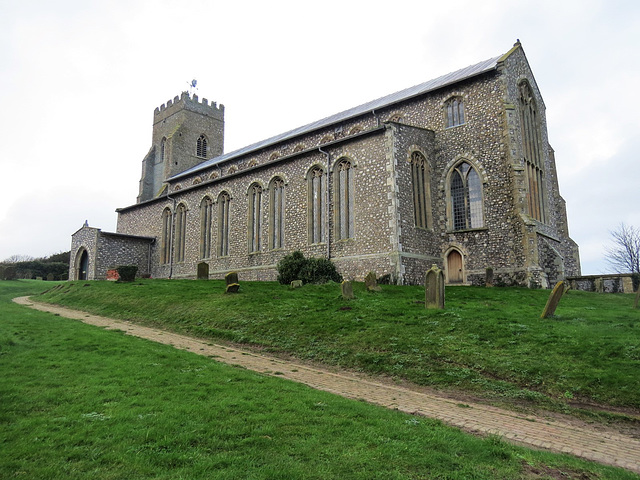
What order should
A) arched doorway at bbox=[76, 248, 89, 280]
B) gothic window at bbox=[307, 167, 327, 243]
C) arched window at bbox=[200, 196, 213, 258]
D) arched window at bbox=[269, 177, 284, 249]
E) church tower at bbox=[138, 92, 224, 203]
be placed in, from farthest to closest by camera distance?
church tower at bbox=[138, 92, 224, 203] < arched doorway at bbox=[76, 248, 89, 280] < arched window at bbox=[200, 196, 213, 258] < arched window at bbox=[269, 177, 284, 249] < gothic window at bbox=[307, 167, 327, 243]

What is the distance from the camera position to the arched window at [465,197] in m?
22.3

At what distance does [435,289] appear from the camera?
1277 cm

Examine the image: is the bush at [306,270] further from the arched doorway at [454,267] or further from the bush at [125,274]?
the bush at [125,274]

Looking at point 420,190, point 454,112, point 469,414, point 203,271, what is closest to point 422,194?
point 420,190

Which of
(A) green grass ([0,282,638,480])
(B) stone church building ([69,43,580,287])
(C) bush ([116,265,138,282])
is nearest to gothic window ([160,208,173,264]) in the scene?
(B) stone church building ([69,43,580,287])

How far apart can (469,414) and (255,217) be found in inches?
923

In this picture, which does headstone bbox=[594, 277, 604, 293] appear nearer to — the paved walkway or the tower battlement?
the paved walkway

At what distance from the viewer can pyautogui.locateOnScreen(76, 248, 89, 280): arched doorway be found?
33.3 metres

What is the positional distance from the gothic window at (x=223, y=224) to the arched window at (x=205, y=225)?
3.85 feet

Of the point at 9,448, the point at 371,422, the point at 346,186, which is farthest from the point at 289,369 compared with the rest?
the point at 346,186

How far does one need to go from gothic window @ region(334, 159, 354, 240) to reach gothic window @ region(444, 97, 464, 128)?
603cm

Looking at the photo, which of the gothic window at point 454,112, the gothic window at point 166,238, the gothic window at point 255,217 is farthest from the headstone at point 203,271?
the gothic window at point 454,112

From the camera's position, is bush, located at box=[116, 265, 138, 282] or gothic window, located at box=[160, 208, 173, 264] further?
gothic window, located at box=[160, 208, 173, 264]

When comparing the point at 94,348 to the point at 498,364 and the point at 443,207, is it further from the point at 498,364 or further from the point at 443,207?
the point at 443,207
